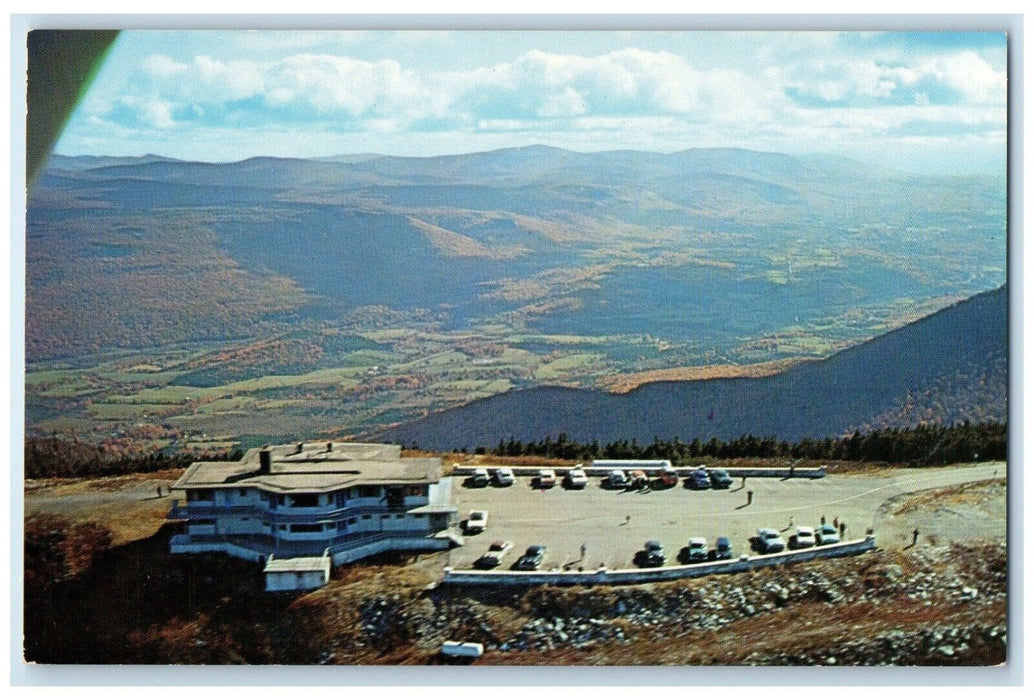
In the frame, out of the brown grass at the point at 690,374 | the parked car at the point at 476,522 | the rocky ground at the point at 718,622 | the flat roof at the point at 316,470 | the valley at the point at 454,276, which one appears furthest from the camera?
the brown grass at the point at 690,374

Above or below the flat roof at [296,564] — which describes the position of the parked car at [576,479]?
above

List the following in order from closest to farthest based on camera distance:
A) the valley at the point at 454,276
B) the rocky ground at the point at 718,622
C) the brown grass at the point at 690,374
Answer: the rocky ground at the point at 718,622 → the valley at the point at 454,276 → the brown grass at the point at 690,374

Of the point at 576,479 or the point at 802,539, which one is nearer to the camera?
the point at 802,539

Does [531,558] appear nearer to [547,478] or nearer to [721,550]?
[547,478]

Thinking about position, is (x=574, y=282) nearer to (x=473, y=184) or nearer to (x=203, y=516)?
(x=473, y=184)

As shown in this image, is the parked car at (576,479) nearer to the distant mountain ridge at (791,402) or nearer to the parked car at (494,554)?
the distant mountain ridge at (791,402)

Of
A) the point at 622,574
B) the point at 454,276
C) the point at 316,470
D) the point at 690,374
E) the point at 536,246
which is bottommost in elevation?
the point at 622,574

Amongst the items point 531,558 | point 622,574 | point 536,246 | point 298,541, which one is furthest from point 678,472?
point 298,541

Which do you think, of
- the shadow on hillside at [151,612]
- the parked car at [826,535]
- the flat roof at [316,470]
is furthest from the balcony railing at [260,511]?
the parked car at [826,535]
